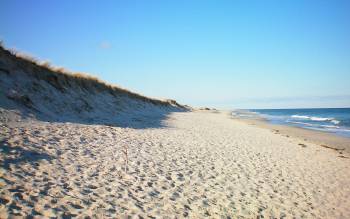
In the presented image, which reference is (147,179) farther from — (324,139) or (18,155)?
(324,139)

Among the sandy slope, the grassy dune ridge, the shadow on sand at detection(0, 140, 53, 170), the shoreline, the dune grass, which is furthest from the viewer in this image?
the shoreline

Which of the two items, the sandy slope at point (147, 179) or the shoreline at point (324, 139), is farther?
the shoreline at point (324, 139)

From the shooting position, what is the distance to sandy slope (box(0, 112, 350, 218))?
219 inches

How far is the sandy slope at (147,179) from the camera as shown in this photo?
18.3 feet

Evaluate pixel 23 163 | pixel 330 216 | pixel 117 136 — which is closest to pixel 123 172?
pixel 23 163

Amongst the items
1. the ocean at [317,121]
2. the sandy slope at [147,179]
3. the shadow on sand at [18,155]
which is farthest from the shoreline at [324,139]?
the shadow on sand at [18,155]

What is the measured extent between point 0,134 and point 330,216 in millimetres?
9414

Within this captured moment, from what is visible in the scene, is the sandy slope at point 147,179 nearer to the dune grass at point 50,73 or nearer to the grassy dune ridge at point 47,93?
the grassy dune ridge at point 47,93

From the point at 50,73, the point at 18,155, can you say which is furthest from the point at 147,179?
the point at 50,73

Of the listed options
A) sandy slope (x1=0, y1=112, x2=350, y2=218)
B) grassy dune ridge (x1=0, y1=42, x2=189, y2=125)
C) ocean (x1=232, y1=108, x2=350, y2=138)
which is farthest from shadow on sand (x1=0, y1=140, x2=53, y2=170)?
ocean (x1=232, y1=108, x2=350, y2=138)

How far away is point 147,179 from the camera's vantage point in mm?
7418

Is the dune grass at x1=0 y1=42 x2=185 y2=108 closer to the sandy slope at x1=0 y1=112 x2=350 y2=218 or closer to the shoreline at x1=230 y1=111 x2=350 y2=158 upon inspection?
the sandy slope at x1=0 y1=112 x2=350 y2=218

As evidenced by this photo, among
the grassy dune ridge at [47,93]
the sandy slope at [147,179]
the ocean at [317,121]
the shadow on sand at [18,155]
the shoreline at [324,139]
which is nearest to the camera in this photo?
the sandy slope at [147,179]

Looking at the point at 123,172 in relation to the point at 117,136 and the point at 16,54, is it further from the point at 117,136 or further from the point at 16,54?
the point at 16,54
